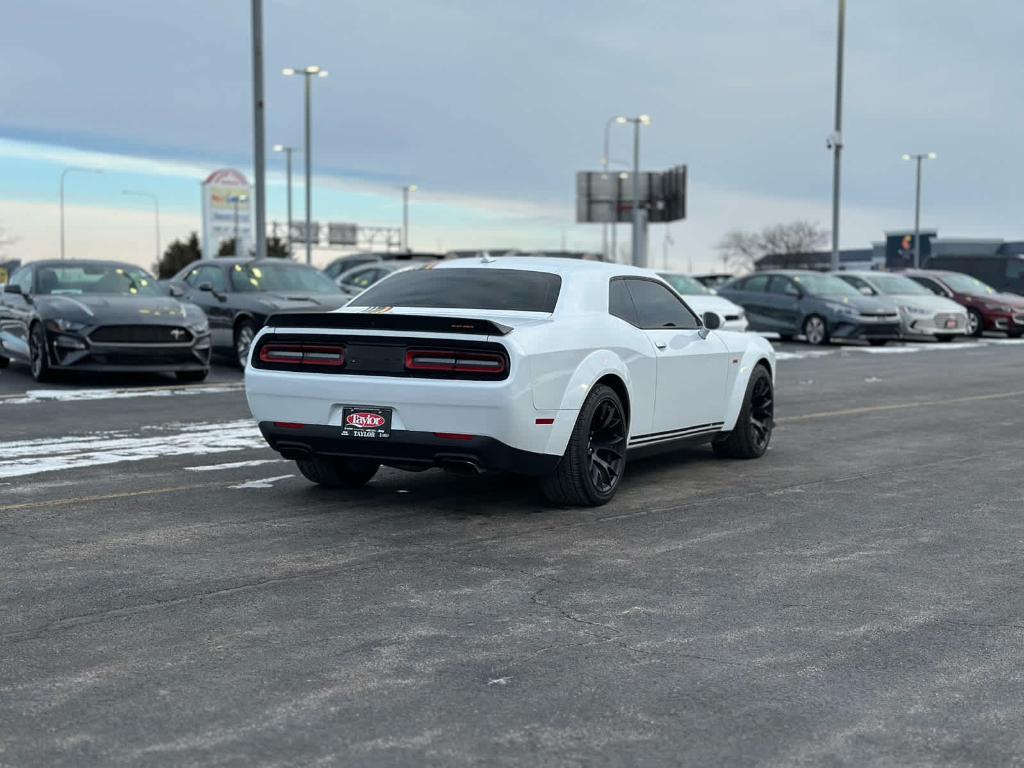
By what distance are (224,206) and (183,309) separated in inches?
3199

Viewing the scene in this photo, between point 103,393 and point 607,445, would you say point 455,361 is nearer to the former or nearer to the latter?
point 607,445

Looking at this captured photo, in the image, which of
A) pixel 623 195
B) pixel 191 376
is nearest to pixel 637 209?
pixel 623 195

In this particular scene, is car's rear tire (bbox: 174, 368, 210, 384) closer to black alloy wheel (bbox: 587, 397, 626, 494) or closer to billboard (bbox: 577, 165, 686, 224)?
black alloy wheel (bbox: 587, 397, 626, 494)

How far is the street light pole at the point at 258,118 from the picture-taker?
27188mm

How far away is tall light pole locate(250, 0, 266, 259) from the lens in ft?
89.2

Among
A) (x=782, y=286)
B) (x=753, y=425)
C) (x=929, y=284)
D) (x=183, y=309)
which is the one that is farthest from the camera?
(x=929, y=284)

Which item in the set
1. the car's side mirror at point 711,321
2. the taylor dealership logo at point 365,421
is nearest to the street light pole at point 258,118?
the car's side mirror at point 711,321

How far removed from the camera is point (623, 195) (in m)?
66.6

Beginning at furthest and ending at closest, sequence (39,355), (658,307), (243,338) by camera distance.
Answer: (243,338) → (39,355) → (658,307)

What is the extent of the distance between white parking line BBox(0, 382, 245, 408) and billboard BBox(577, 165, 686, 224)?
166 ft

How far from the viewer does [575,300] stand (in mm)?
8625

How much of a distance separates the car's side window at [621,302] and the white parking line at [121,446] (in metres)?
3.55

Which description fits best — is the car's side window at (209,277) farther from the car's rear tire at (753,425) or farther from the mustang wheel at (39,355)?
the car's rear tire at (753,425)

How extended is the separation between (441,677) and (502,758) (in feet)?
2.73
